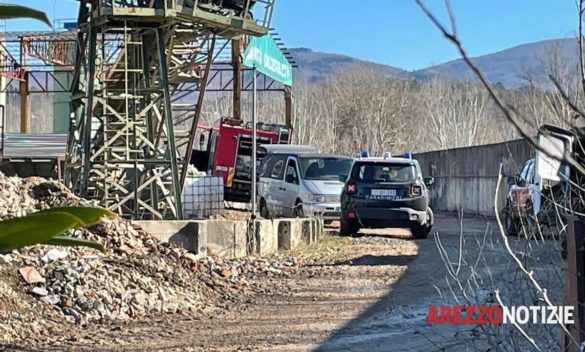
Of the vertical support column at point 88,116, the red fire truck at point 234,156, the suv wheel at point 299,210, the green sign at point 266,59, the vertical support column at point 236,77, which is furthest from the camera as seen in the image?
the vertical support column at point 236,77

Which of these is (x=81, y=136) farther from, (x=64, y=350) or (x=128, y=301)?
(x=64, y=350)

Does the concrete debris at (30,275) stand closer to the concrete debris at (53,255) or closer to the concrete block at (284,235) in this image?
the concrete debris at (53,255)

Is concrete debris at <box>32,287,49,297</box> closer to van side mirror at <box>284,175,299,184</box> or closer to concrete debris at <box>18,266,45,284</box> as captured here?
concrete debris at <box>18,266,45,284</box>

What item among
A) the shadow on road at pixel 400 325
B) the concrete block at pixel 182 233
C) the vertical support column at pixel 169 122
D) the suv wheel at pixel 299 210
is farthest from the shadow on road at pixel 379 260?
the suv wheel at pixel 299 210

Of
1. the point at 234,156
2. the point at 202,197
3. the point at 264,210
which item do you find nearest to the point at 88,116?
the point at 202,197

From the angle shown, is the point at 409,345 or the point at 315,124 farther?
the point at 315,124

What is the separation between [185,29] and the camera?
61.7 ft

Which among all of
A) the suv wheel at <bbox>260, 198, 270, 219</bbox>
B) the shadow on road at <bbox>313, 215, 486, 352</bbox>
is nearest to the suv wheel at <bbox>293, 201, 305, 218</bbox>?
the suv wheel at <bbox>260, 198, 270, 219</bbox>

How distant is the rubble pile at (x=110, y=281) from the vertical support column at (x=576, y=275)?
557cm

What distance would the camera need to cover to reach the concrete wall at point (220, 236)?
14312 millimetres

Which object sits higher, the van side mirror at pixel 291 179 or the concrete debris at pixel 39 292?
the van side mirror at pixel 291 179

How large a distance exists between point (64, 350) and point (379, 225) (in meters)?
11.6

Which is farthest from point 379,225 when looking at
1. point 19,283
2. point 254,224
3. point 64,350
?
point 64,350

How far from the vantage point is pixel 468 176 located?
35.6 meters
